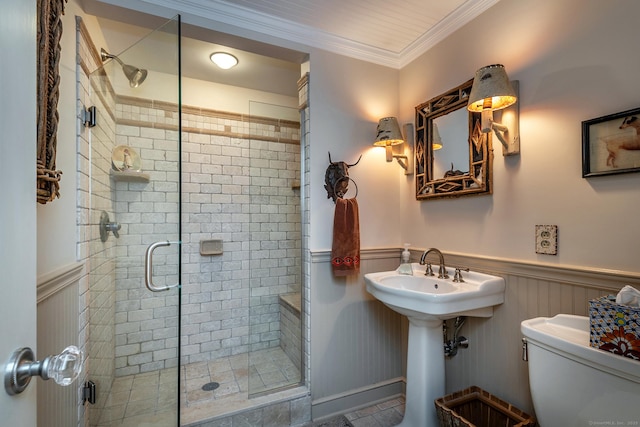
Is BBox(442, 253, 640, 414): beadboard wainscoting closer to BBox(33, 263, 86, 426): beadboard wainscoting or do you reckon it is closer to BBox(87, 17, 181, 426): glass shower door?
BBox(87, 17, 181, 426): glass shower door

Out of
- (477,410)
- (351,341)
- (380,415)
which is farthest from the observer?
(351,341)

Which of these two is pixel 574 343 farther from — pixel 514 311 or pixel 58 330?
pixel 58 330

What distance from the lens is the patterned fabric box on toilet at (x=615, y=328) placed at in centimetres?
94

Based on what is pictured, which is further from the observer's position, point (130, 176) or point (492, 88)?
point (130, 176)

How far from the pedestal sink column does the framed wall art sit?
3.39 ft

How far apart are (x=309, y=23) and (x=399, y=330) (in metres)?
2.26

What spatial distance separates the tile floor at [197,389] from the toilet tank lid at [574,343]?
1.52 metres

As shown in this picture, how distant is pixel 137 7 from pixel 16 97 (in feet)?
4.90

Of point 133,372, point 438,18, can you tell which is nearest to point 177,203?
point 133,372

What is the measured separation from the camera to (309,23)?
75.5 inches

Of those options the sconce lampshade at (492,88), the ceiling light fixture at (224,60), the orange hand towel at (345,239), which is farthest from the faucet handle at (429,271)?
the ceiling light fixture at (224,60)

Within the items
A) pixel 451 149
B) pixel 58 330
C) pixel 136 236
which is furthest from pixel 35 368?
pixel 451 149

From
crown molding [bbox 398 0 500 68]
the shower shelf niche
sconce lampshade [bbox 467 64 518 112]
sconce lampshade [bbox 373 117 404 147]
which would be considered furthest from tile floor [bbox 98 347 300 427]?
crown molding [bbox 398 0 500 68]

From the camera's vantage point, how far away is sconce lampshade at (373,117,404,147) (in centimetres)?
203
